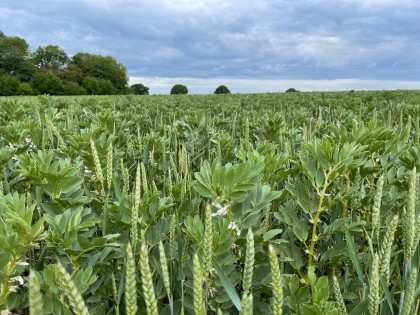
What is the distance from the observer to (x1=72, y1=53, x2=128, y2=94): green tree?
3735 inches

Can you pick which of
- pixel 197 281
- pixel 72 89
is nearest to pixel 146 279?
pixel 197 281

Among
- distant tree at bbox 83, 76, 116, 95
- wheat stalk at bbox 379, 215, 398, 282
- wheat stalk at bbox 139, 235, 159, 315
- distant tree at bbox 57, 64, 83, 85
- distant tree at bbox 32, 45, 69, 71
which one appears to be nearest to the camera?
wheat stalk at bbox 139, 235, 159, 315

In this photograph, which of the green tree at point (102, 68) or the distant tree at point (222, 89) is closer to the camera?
the distant tree at point (222, 89)

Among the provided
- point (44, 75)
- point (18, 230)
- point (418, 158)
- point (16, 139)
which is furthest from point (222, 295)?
point (44, 75)

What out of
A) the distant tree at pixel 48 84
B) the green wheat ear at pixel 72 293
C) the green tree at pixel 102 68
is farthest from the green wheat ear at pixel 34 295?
the green tree at pixel 102 68

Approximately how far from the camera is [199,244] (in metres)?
1.44

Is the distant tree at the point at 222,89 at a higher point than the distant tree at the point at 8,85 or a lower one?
lower

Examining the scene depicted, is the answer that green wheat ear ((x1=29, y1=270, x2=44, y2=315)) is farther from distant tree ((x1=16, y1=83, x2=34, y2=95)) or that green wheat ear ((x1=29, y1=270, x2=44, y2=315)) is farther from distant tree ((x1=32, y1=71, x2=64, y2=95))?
distant tree ((x1=32, y1=71, x2=64, y2=95))

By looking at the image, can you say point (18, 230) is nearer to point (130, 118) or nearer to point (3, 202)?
point (3, 202)

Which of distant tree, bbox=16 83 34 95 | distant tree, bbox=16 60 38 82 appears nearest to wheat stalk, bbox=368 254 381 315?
distant tree, bbox=16 83 34 95

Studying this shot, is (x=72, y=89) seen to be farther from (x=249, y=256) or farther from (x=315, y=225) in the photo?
(x=249, y=256)

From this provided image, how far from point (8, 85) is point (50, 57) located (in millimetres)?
29250

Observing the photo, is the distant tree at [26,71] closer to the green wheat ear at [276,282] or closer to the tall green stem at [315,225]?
the tall green stem at [315,225]

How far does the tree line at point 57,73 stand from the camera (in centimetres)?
7456
